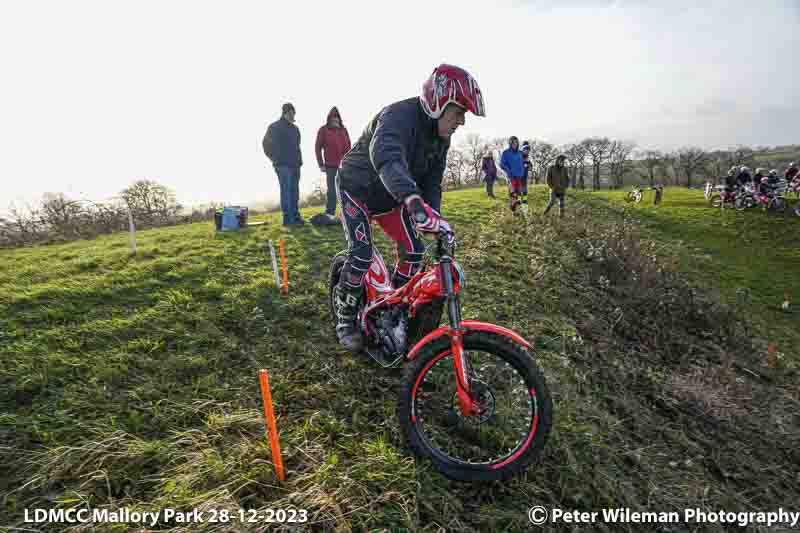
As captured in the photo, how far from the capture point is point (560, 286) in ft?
23.0

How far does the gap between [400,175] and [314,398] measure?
6.83 ft

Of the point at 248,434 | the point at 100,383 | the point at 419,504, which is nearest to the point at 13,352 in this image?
the point at 100,383

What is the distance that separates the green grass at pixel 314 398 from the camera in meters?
2.26

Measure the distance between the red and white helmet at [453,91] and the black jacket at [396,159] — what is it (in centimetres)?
19

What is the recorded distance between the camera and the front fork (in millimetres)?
2389

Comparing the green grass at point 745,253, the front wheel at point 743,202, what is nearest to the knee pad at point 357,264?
the green grass at point 745,253

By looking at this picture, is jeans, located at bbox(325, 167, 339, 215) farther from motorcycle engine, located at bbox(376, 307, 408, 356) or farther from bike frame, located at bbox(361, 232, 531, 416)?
bike frame, located at bbox(361, 232, 531, 416)

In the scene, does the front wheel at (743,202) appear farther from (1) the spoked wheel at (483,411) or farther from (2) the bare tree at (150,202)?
(2) the bare tree at (150,202)

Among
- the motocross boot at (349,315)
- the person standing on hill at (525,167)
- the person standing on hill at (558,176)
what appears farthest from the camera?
the person standing on hill at (558,176)

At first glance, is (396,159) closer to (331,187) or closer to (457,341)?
(457,341)

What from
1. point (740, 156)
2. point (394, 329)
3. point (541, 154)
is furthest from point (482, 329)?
point (740, 156)

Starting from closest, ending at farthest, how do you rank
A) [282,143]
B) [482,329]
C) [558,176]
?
[482,329], [282,143], [558,176]

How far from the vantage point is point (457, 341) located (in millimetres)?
2385

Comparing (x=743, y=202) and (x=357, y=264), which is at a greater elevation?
(x=357, y=264)
